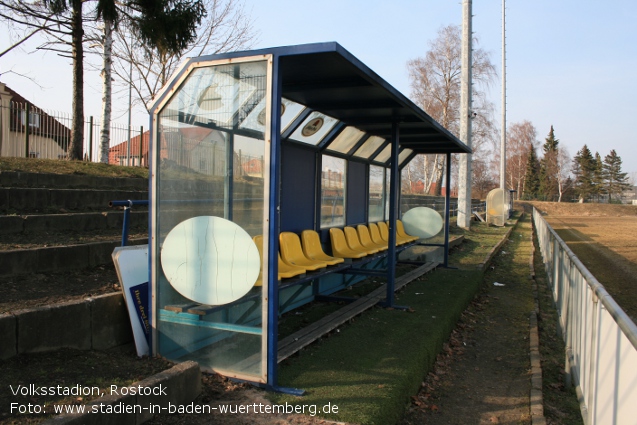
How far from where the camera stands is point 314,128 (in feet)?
24.2

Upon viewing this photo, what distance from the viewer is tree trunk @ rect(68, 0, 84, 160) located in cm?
1050

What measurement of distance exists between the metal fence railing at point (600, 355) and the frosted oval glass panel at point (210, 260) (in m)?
2.47

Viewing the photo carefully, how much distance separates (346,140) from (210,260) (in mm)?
4796

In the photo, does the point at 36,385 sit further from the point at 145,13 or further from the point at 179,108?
the point at 145,13

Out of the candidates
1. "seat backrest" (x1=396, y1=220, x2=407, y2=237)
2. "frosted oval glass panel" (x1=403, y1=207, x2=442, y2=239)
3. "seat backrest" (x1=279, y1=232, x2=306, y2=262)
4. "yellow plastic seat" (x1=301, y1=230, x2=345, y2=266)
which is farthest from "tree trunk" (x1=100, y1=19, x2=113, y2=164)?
"seat backrest" (x1=279, y1=232, x2=306, y2=262)

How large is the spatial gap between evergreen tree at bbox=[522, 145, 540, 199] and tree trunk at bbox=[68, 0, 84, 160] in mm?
78173

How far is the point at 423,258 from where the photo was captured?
11.7 m

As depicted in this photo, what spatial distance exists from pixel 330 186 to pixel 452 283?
2827mm

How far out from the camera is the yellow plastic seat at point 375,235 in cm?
1005

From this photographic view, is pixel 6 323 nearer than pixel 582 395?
Yes

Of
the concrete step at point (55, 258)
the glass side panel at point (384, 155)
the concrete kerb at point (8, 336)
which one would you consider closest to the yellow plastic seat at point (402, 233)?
the glass side panel at point (384, 155)

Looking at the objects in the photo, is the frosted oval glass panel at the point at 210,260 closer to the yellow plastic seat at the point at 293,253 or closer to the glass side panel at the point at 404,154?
the yellow plastic seat at the point at 293,253

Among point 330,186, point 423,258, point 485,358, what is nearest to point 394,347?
point 485,358

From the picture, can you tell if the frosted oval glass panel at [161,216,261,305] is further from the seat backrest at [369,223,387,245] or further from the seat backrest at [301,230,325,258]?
the seat backrest at [369,223,387,245]
